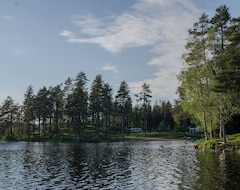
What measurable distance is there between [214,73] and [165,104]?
118999 mm

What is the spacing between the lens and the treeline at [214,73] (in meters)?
51.5

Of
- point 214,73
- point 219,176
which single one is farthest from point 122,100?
point 219,176

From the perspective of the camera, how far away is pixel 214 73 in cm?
5991

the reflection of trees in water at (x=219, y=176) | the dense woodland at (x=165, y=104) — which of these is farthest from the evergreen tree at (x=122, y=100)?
the reflection of trees in water at (x=219, y=176)

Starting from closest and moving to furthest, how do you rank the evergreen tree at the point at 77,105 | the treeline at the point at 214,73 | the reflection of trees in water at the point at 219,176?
1. the reflection of trees in water at the point at 219,176
2. the treeline at the point at 214,73
3. the evergreen tree at the point at 77,105

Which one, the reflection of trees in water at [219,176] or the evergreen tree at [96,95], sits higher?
the evergreen tree at [96,95]

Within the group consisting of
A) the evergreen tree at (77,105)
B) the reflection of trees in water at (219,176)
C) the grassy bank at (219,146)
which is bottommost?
the reflection of trees in water at (219,176)

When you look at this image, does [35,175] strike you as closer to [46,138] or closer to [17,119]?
[46,138]

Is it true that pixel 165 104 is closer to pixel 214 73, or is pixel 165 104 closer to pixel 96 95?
pixel 96 95

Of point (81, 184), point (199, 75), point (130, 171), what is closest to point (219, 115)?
point (199, 75)

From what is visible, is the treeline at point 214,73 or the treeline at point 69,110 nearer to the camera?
the treeline at point 214,73

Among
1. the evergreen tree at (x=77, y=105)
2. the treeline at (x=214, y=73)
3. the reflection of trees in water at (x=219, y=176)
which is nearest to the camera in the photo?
the reflection of trees in water at (x=219, y=176)

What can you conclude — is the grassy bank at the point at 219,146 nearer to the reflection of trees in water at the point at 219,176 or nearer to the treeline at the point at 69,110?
the reflection of trees in water at the point at 219,176

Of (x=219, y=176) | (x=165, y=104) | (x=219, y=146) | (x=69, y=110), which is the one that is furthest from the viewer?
(x=165, y=104)
